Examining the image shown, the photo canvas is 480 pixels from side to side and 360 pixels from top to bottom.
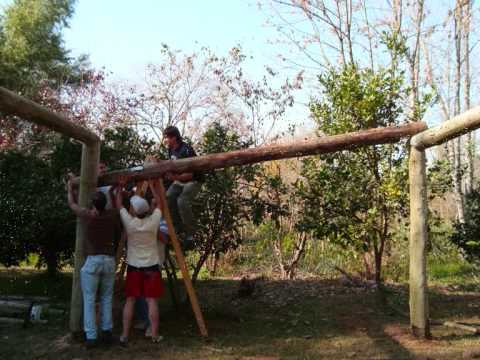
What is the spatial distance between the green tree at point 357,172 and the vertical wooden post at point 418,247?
0.90 m

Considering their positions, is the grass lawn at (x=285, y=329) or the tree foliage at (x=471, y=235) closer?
the grass lawn at (x=285, y=329)

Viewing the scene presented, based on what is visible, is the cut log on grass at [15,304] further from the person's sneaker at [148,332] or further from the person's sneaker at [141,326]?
the person's sneaker at [148,332]

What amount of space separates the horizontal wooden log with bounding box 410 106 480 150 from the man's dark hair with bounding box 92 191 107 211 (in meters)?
3.57

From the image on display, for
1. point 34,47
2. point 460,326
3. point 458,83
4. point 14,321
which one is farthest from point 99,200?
point 34,47

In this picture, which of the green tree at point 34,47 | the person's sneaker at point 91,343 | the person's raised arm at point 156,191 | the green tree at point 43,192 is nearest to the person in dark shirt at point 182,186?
the person's raised arm at point 156,191

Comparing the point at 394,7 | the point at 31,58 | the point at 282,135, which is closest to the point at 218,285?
the point at 282,135

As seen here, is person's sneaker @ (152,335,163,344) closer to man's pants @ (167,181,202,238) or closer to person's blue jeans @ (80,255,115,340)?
person's blue jeans @ (80,255,115,340)

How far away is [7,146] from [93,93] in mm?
3291

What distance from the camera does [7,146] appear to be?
627 inches

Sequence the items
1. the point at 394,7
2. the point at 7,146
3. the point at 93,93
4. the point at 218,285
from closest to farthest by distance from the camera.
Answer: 1. the point at 218,285
2. the point at 394,7
3. the point at 7,146
4. the point at 93,93

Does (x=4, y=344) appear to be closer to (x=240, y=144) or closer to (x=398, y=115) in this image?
(x=240, y=144)

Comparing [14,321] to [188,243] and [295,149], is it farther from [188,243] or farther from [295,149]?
[295,149]

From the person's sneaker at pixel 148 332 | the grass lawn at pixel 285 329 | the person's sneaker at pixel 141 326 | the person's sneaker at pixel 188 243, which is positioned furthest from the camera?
the person's sneaker at pixel 188 243

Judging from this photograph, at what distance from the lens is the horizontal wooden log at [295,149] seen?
20.0ft
